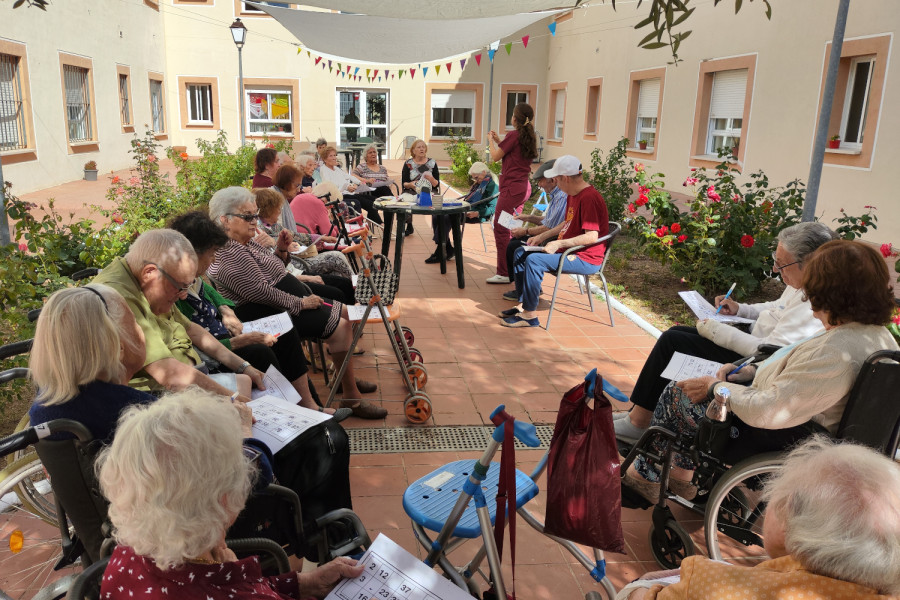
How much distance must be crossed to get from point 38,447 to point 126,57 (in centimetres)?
1734

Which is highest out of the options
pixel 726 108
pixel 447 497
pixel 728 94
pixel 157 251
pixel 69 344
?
pixel 728 94

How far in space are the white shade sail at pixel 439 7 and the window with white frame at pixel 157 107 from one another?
15.6 meters

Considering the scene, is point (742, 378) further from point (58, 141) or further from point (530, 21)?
point (58, 141)

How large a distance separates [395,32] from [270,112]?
14.9 m

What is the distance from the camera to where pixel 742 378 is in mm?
2492

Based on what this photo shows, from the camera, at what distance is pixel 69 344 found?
1.65 m

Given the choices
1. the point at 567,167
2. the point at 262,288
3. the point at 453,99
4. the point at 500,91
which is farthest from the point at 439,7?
the point at 453,99

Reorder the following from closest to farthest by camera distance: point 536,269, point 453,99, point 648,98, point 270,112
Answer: point 536,269
point 648,98
point 270,112
point 453,99

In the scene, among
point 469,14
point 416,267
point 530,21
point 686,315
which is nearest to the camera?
point 469,14

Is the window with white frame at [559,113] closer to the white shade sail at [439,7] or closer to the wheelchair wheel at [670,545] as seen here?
the white shade sail at [439,7]

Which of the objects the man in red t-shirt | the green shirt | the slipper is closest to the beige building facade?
the man in red t-shirt

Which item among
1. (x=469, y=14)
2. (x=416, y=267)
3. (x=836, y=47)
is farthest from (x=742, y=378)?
(x=416, y=267)

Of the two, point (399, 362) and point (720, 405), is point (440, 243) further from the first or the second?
point (720, 405)

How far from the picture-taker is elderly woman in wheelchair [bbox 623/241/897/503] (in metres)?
1.99
